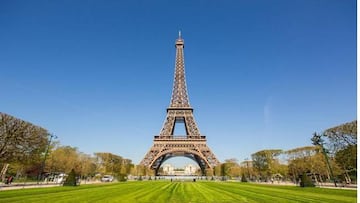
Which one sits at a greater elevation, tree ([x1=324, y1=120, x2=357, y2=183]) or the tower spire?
the tower spire

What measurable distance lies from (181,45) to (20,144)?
4327 centimetres

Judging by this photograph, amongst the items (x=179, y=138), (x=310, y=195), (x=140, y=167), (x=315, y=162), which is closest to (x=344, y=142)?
(x=315, y=162)

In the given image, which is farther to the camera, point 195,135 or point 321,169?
point 195,135

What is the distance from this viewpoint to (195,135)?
51.3m

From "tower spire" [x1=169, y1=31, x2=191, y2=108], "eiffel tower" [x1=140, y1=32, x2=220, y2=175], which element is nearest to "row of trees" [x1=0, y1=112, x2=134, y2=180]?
"eiffel tower" [x1=140, y1=32, x2=220, y2=175]

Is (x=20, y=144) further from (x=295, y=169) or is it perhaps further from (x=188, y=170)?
(x=188, y=170)

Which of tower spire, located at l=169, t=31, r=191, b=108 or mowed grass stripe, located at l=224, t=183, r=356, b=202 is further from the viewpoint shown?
tower spire, located at l=169, t=31, r=191, b=108

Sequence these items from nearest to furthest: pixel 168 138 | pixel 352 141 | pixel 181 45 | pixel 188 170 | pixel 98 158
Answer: pixel 352 141, pixel 168 138, pixel 98 158, pixel 181 45, pixel 188 170

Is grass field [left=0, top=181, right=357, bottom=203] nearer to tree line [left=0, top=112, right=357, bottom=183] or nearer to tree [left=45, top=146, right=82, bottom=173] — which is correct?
tree line [left=0, top=112, right=357, bottom=183]

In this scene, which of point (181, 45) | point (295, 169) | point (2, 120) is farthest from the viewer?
point (181, 45)

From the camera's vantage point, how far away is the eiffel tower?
48.9m

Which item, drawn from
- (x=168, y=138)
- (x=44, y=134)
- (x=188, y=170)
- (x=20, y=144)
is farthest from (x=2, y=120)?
(x=188, y=170)

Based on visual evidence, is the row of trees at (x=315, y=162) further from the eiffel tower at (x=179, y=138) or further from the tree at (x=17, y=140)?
the tree at (x=17, y=140)

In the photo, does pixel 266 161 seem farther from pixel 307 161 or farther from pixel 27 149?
pixel 27 149
